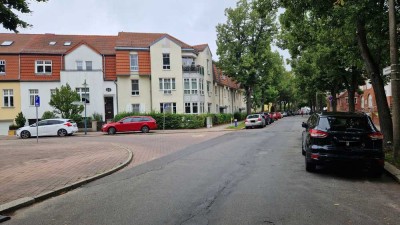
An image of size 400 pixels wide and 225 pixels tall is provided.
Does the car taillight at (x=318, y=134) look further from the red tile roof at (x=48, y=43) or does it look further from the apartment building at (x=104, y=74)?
the red tile roof at (x=48, y=43)

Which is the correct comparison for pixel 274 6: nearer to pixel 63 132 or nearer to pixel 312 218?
pixel 312 218

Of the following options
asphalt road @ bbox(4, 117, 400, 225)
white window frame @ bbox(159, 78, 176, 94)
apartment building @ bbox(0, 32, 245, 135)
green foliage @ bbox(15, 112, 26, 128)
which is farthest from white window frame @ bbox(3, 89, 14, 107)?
asphalt road @ bbox(4, 117, 400, 225)

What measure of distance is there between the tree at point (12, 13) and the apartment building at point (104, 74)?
31.6 m

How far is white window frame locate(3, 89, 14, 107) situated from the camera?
41438 millimetres

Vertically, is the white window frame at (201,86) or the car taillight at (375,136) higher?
the white window frame at (201,86)

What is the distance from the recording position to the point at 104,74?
145ft

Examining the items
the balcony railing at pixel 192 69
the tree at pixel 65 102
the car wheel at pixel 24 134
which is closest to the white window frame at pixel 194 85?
the balcony railing at pixel 192 69

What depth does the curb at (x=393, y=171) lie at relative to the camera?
9.01 meters

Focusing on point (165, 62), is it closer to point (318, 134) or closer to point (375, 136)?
point (318, 134)

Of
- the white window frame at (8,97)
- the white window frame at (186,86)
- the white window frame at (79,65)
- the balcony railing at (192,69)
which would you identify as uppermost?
the white window frame at (79,65)

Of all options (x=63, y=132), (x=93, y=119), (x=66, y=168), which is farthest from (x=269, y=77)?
(x=66, y=168)

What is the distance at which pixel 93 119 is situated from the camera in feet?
137

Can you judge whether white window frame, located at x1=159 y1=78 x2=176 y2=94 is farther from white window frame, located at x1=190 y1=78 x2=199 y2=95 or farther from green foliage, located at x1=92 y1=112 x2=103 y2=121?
green foliage, located at x1=92 y1=112 x2=103 y2=121

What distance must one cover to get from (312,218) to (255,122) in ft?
103
